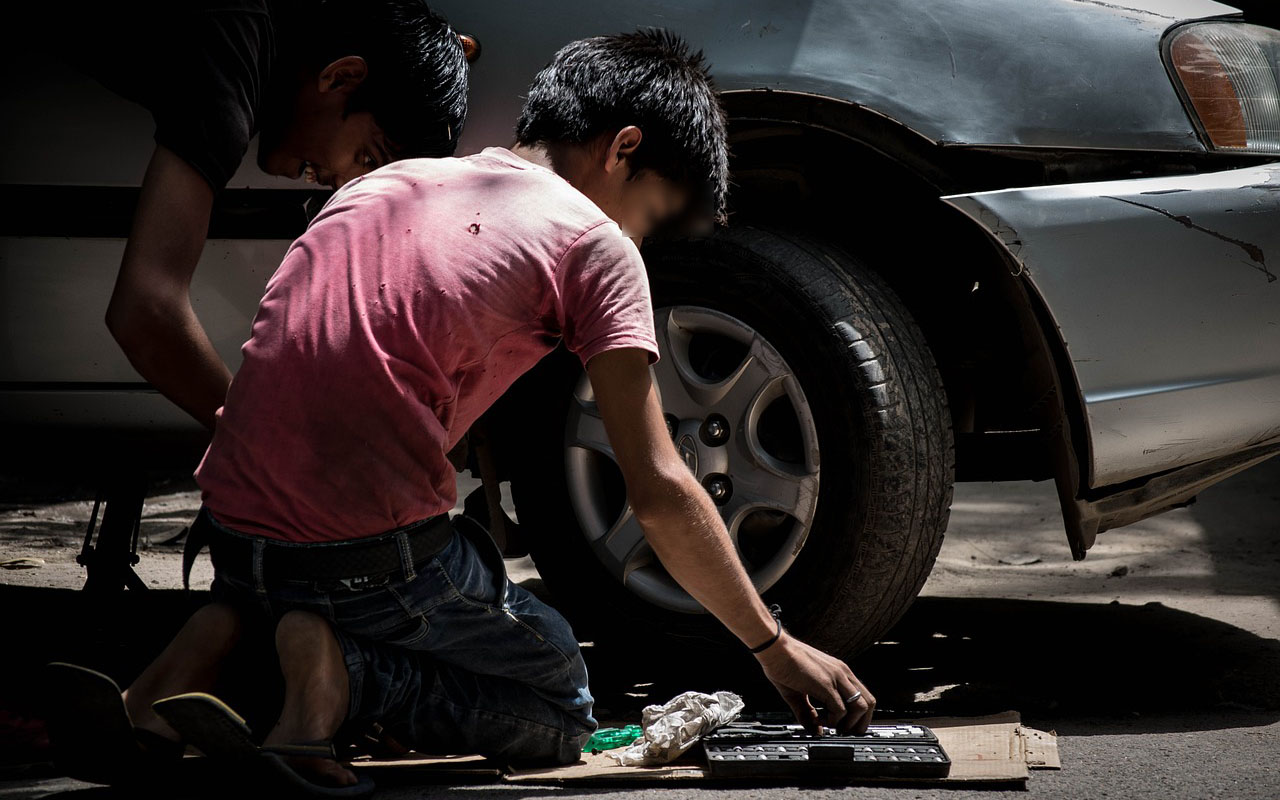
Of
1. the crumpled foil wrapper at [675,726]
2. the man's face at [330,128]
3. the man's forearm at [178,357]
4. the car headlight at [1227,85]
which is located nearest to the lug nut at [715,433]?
the crumpled foil wrapper at [675,726]

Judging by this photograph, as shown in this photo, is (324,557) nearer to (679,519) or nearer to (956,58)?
(679,519)

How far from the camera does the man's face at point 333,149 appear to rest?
93.6 inches

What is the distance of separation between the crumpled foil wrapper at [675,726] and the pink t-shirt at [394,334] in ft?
1.76

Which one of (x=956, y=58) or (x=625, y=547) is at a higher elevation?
(x=956, y=58)

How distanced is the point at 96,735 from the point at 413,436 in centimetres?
59

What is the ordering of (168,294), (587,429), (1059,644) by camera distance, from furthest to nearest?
(1059,644) → (587,429) → (168,294)

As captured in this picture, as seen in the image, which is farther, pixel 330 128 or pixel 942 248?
pixel 942 248

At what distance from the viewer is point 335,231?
1.94 meters

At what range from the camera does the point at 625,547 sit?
263 cm

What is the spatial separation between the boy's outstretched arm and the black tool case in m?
0.12

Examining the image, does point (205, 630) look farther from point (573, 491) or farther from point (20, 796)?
point (573, 491)

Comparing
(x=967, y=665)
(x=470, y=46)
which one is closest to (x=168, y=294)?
(x=470, y=46)

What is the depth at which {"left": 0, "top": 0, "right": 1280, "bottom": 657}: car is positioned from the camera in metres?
2.40

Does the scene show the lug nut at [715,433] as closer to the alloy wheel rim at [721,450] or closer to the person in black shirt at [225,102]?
the alloy wheel rim at [721,450]
